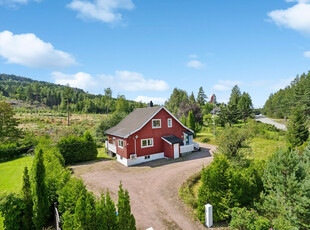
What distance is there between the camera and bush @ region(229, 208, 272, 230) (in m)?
7.29

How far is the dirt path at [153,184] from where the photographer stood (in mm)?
9469

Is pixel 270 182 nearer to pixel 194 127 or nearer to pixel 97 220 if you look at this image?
pixel 97 220

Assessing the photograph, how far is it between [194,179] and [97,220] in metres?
10.5

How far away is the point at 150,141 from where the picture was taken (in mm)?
21734

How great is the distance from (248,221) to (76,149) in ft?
64.7

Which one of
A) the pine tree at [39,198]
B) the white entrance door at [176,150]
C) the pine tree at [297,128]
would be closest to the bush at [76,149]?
the white entrance door at [176,150]

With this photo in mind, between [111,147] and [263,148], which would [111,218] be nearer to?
[111,147]

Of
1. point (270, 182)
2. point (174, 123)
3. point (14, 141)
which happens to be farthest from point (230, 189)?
point (14, 141)

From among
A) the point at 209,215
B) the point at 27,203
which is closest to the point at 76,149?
the point at 27,203

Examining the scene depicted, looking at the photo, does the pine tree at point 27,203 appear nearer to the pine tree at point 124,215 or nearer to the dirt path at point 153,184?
the dirt path at point 153,184

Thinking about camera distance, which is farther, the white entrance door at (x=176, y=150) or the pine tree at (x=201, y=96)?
the pine tree at (x=201, y=96)

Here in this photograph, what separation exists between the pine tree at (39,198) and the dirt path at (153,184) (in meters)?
4.58

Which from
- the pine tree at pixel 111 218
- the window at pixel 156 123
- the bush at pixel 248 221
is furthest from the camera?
the window at pixel 156 123

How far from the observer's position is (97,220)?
5.99m
